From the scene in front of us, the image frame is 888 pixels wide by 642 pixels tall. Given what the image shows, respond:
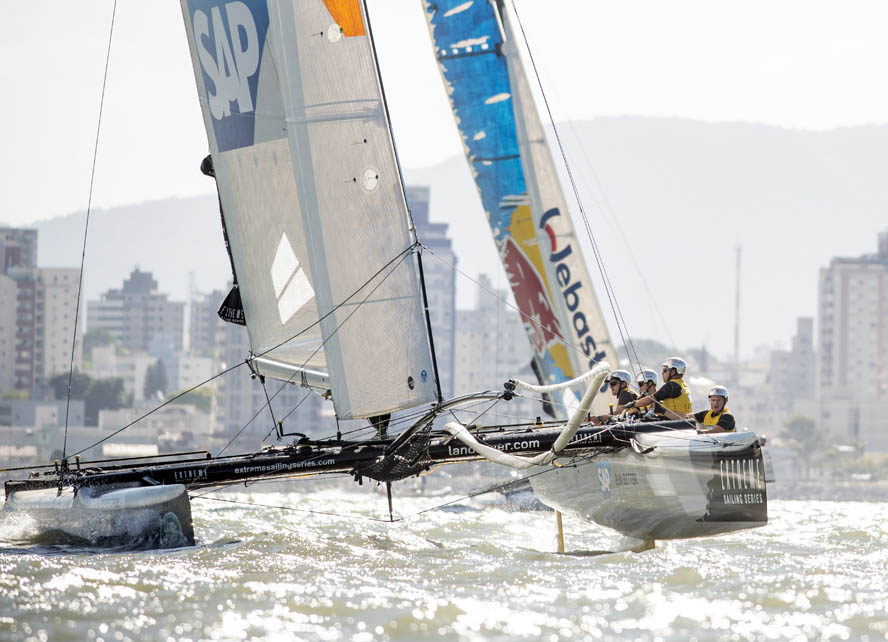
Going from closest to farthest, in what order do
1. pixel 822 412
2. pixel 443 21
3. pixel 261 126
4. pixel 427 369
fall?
pixel 427 369
pixel 261 126
pixel 443 21
pixel 822 412

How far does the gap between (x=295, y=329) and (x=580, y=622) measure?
5968mm

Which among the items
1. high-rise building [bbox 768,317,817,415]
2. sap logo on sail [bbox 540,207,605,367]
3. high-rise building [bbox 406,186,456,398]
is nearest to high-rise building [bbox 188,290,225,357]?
high-rise building [bbox 406,186,456,398]

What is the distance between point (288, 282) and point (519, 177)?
4.61 meters

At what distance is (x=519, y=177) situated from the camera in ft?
55.7

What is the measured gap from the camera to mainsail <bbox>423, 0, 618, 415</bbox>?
16.8m

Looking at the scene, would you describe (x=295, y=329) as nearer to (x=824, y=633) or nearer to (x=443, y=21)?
(x=443, y=21)

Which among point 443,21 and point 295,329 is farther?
point 443,21

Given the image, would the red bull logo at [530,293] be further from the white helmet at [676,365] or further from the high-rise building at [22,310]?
the high-rise building at [22,310]

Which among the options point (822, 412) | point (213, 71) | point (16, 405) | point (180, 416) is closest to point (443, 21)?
point (213, 71)

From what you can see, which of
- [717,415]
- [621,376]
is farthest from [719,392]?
[621,376]

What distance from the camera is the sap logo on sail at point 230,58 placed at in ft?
42.9

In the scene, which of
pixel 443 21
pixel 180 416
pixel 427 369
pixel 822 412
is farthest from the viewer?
pixel 822 412

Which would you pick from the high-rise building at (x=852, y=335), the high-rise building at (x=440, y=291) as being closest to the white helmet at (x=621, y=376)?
the high-rise building at (x=852, y=335)

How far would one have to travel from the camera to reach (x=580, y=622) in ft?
26.6
